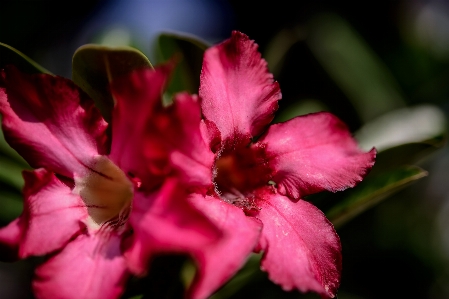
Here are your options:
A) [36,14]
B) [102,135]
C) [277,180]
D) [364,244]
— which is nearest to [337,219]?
[277,180]

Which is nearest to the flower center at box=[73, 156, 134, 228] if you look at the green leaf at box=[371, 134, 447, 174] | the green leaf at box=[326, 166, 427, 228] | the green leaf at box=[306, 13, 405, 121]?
the green leaf at box=[326, 166, 427, 228]

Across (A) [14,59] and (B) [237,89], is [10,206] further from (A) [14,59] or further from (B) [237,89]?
(B) [237,89]

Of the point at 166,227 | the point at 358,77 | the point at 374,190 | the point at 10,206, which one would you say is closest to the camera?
the point at 166,227

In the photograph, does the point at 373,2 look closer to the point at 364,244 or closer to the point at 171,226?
the point at 364,244

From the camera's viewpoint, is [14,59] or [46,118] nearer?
[46,118]

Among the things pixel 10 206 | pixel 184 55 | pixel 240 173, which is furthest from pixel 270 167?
pixel 10 206

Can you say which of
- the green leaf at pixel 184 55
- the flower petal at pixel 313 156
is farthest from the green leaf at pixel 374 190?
the green leaf at pixel 184 55
